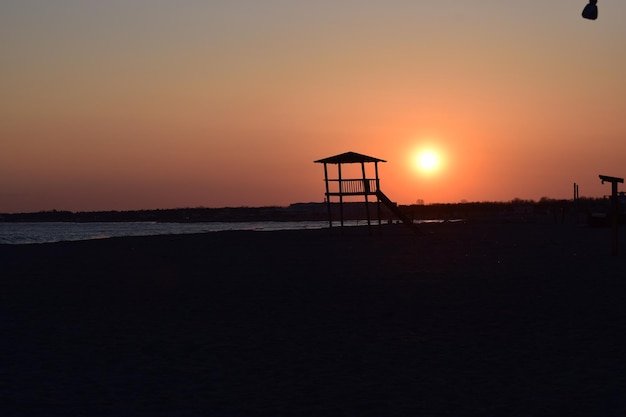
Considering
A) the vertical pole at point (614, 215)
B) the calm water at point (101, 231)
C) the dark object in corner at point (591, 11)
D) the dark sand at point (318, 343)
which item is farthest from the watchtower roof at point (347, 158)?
the dark object in corner at point (591, 11)

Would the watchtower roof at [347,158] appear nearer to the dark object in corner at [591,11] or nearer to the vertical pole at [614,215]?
the vertical pole at [614,215]

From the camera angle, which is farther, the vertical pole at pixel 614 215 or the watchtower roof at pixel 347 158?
the watchtower roof at pixel 347 158

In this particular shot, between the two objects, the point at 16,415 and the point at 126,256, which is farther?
the point at 126,256

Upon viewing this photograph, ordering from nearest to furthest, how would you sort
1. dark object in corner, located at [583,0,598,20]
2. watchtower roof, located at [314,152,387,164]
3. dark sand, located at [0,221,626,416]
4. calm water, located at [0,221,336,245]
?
dark sand, located at [0,221,626,416], dark object in corner, located at [583,0,598,20], watchtower roof, located at [314,152,387,164], calm water, located at [0,221,336,245]

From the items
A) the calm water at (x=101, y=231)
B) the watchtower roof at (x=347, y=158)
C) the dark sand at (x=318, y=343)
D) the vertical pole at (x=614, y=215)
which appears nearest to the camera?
the dark sand at (x=318, y=343)

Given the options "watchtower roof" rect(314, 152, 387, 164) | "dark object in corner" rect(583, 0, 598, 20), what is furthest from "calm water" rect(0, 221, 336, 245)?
"dark object in corner" rect(583, 0, 598, 20)

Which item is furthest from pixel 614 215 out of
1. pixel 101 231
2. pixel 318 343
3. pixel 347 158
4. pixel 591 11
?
pixel 101 231

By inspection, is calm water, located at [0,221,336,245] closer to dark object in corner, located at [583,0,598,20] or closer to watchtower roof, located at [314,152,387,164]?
watchtower roof, located at [314,152,387,164]

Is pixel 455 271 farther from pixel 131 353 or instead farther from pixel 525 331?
pixel 131 353

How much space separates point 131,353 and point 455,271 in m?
10.8

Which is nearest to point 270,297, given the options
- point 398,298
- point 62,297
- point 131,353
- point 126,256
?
point 398,298

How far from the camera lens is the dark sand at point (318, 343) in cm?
679

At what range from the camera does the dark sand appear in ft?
22.3

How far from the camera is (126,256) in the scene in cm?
2627
